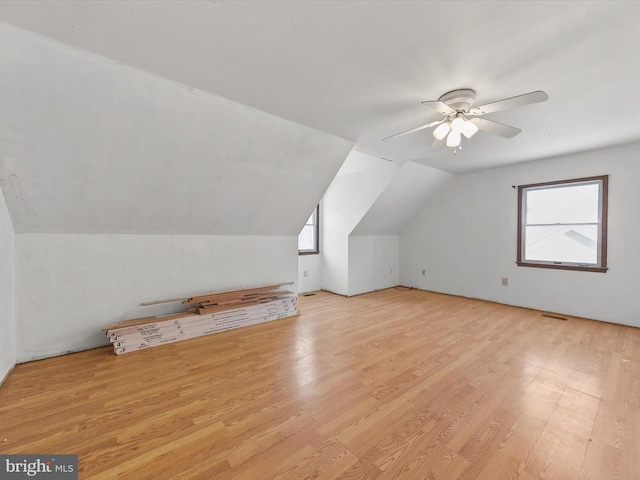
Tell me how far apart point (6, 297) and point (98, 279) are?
24.7 inches

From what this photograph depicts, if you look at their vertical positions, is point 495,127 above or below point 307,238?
above

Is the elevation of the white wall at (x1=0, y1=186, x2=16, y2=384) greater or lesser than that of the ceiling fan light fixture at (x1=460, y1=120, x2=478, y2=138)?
lesser

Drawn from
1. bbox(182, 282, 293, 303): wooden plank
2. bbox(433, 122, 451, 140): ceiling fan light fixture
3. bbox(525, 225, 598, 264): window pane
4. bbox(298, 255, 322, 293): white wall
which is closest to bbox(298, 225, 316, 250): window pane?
bbox(298, 255, 322, 293): white wall

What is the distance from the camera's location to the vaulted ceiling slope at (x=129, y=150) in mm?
1743

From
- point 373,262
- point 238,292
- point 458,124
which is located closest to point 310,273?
point 373,262

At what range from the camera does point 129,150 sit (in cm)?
225

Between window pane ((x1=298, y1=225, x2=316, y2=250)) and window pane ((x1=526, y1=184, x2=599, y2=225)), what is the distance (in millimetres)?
3637

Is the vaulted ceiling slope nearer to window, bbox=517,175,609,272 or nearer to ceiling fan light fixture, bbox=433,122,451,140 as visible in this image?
ceiling fan light fixture, bbox=433,122,451,140

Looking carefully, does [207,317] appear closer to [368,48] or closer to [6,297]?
[6,297]

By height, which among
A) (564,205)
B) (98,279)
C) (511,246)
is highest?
(564,205)

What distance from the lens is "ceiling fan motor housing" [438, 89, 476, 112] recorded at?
2109 millimetres

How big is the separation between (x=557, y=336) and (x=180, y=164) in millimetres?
4487

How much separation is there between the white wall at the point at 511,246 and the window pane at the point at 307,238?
2063 mm

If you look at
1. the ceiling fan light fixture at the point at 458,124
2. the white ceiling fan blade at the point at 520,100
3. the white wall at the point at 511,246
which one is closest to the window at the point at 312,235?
the white wall at the point at 511,246
